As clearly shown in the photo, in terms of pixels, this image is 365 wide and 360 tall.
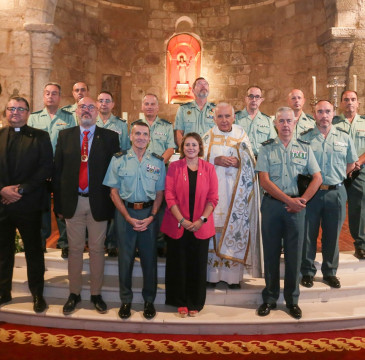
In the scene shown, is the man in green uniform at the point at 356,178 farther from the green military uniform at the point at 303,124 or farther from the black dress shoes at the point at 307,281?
the black dress shoes at the point at 307,281

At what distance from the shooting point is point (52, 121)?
430 cm

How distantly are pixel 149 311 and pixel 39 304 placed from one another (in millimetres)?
965

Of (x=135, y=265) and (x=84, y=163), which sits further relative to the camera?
(x=135, y=265)

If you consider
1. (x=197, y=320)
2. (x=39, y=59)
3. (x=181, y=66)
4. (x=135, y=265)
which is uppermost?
(x=181, y=66)

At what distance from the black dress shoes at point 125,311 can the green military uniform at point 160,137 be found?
1.75 m

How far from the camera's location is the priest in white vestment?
382 cm

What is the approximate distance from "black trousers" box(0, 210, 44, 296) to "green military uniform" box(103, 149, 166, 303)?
73 centimetres

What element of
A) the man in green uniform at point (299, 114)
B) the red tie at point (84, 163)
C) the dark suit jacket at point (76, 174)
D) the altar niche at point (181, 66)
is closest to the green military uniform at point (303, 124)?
the man in green uniform at point (299, 114)

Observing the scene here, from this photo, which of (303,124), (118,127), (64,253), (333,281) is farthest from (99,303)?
(303,124)

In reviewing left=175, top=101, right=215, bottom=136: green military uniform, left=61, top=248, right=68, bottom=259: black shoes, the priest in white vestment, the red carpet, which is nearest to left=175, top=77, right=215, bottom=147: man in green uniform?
left=175, top=101, right=215, bottom=136: green military uniform

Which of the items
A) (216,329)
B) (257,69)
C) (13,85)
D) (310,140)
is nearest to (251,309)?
(216,329)

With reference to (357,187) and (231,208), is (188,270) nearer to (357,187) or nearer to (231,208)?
(231,208)

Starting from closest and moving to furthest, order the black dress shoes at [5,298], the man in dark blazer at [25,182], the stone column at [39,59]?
1. the man in dark blazer at [25,182]
2. the black dress shoes at [5,298]
3. the stone column at [39,59]

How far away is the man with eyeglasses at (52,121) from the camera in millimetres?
4230
